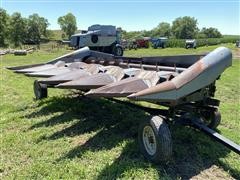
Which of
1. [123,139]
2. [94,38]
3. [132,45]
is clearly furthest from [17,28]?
[123,139]

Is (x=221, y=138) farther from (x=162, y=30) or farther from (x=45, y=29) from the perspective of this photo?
(x=162, y=30)

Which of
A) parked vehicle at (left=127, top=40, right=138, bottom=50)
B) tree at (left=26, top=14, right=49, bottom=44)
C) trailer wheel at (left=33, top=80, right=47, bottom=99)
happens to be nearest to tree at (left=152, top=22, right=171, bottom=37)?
tree at (left=26, top=14, right=49, bottom=44)

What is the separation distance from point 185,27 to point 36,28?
61.2 m

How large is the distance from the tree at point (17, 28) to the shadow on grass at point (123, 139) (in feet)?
263

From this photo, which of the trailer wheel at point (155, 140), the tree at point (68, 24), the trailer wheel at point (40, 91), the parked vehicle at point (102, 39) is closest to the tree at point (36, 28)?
the tree at point (68, 24)

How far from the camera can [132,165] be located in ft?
14.8

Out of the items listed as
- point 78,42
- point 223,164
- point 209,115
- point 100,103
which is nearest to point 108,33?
point 78,42

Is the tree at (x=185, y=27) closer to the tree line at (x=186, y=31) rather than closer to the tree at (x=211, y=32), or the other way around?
the tree line at (x=186, y=31)

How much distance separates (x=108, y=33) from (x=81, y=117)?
16711 mm

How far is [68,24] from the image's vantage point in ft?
389

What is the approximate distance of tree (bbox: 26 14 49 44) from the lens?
94625mm

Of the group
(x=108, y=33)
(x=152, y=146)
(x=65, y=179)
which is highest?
(x=108, y=33)

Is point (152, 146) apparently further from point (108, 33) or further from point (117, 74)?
point (108, 33)

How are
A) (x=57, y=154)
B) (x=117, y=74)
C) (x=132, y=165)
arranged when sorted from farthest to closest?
(x=117, y=74) → (x=57, y=154) → (x=132, y=165)
